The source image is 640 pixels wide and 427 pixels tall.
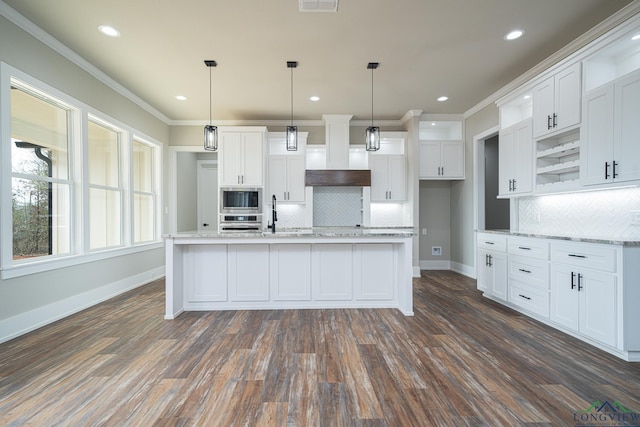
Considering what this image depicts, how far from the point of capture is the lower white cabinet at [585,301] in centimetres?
229

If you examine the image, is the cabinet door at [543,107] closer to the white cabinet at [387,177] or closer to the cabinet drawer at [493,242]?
the cabinet drawer at [493,242]

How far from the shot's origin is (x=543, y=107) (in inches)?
127

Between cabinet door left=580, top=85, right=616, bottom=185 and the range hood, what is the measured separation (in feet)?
9.97

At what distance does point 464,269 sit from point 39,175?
251 inches

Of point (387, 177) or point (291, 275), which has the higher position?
point (387, 177)

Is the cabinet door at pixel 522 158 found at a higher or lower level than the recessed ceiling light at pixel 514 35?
lower

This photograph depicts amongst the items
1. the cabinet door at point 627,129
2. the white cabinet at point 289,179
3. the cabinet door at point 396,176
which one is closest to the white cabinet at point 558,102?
the cabinet door at point 627,129

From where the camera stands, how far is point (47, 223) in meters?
3.12

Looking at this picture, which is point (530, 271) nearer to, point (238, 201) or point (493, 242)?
point (493, 242)

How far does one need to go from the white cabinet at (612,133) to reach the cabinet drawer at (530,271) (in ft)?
3.04

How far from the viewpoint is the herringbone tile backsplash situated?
103 inches

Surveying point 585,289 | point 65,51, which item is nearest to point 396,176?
point 585,289

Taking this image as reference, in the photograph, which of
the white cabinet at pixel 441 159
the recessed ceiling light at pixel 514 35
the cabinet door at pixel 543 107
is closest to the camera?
the recessed ceiling light at pixel 514 35

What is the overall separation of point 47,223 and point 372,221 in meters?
4.88
